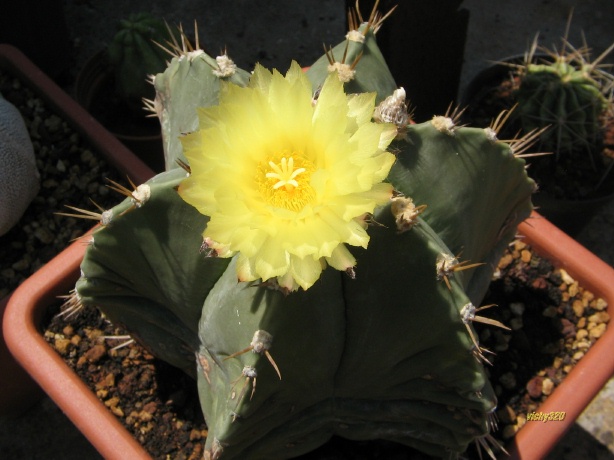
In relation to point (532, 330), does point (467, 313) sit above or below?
above

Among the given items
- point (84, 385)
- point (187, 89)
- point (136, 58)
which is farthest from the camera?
point (136, 58)

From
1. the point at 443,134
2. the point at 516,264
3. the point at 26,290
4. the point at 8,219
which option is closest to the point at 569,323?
the point at 516,264

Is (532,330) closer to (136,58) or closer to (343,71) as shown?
(343,71)

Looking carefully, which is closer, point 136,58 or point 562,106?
point 562,106

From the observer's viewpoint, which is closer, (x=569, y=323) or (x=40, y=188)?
(x=569, y=323)

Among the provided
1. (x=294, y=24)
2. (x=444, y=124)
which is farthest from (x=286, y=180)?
(x=294, y=24)

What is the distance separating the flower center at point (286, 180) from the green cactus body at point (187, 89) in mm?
260

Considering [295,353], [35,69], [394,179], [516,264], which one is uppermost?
[394,179]

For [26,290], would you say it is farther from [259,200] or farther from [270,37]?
[270,37]

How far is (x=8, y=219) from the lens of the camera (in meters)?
1.60

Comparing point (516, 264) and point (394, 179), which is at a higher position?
point (394, 179)

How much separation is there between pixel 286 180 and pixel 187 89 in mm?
394

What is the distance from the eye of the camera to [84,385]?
4.15 feet

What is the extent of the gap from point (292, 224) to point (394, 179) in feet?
0.91
